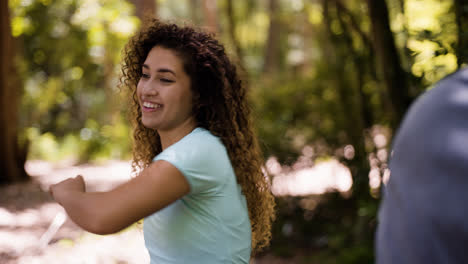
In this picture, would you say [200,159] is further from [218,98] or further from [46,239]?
[46,239]

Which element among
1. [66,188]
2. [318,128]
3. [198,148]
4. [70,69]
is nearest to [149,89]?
[198,148]

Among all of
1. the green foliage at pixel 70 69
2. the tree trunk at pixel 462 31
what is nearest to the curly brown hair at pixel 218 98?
the tree trunk at pixel 462 31

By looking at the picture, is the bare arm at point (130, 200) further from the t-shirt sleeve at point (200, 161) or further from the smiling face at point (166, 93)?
the smiling face at point (166, 93)

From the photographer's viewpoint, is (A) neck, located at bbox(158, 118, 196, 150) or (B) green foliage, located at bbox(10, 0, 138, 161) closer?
(A) neck, located at bbox(158, 118, 196, 150)

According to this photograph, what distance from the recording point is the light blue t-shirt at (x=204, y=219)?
159cm

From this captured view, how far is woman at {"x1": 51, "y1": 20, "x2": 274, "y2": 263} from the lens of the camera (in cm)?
143

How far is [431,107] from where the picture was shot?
28.3 inches

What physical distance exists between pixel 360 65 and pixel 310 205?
6.46 ft

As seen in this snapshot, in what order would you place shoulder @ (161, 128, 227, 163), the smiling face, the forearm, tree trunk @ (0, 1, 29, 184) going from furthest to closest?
tree trunk @ (0, 1, 29, 184), the smiling face, shoulder @ (161, 128, 227, 163), the forearm

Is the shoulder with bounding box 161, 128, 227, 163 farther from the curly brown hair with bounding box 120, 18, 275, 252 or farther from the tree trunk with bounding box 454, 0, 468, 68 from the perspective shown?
the tree trunk with bounding box 454, 0, 468, 68

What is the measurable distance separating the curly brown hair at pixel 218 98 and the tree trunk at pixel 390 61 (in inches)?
91.9

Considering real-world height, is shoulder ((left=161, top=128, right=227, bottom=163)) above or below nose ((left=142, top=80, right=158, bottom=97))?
below

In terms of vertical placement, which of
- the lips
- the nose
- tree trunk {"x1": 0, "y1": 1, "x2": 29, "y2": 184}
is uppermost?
the nose

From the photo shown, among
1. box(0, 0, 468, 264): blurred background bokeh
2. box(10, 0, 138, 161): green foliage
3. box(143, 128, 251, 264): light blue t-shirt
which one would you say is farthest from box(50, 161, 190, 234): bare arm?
box(10, 0, 138, 161): green foliage
